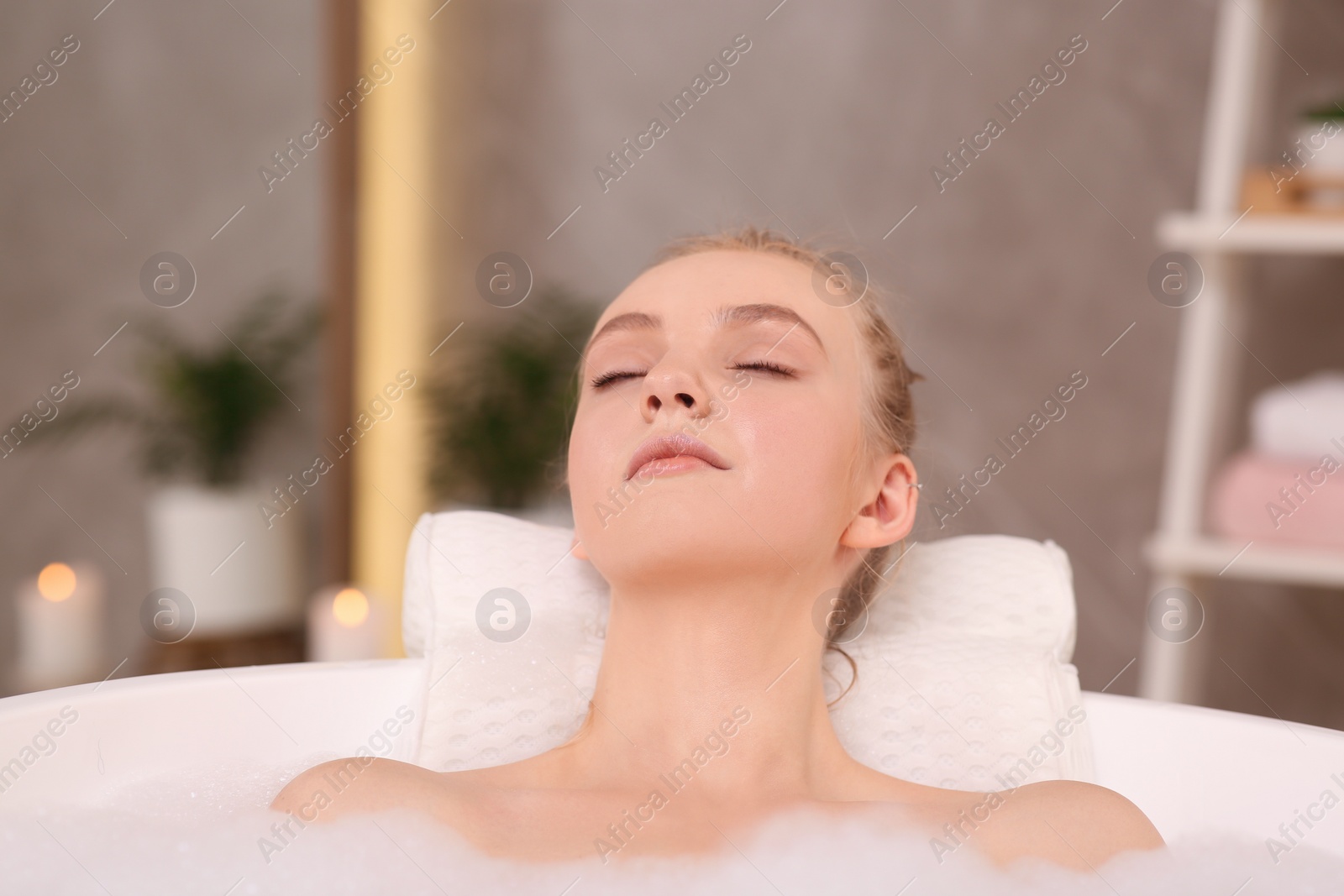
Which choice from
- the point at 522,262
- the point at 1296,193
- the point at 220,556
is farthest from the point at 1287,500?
the point at 220,556

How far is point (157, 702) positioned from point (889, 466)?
0.70 metres

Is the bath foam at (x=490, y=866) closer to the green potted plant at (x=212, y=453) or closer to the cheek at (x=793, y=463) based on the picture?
the cheek at (x=793, y=463)

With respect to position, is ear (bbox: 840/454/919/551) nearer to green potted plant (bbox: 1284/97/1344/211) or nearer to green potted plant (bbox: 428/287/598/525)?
green potted plant (bbox: 1284/97/1344/211)

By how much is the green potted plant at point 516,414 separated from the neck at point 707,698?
4.15 ft

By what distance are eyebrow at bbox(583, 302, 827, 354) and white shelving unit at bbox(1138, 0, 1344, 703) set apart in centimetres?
91

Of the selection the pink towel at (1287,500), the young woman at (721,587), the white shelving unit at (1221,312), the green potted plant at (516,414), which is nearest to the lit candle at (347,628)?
the green potted plant at (516,414)

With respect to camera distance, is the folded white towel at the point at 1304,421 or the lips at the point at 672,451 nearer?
Answer: the lips at the point at 672,451

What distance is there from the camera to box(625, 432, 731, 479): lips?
3.03 feet

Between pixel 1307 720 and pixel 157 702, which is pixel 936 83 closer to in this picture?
pixel 1307 720

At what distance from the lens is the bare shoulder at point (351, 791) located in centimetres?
83

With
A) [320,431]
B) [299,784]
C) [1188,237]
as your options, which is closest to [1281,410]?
[1188,237]

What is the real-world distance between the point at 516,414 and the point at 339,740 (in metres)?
1.25

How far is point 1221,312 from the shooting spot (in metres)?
1.71

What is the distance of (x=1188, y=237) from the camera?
65.3 inches
